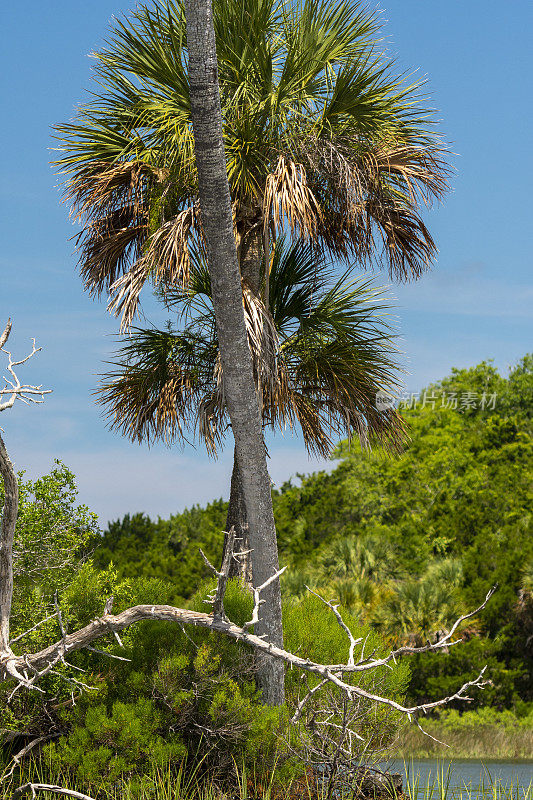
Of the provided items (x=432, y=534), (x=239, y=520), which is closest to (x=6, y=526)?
(x=239, y=520)

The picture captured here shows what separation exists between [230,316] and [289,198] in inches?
86.1

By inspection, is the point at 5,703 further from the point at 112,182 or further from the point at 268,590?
the point at 112,182

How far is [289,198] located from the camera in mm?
9219

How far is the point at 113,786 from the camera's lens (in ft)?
24.8

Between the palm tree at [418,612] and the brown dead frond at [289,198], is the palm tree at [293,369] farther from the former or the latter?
the palm tree at [418,612]

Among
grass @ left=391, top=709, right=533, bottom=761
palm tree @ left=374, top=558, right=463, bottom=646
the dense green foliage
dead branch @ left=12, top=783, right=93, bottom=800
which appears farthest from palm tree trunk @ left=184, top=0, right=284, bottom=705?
palm tree @ left=374, top=558, right=463, bottom=646

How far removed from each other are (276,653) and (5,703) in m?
3.97

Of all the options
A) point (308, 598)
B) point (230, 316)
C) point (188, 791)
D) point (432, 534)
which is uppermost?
point (230, 316)

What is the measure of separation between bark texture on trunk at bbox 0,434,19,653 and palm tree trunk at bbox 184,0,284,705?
221 cm

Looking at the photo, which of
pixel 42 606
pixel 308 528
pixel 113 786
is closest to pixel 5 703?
pixel 42 606

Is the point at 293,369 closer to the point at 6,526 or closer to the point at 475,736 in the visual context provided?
the point at 6,526
